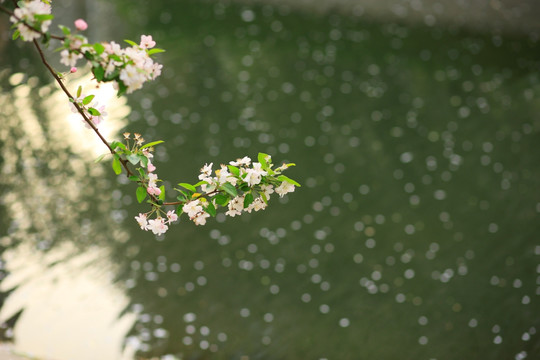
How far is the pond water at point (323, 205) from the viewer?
5.96m

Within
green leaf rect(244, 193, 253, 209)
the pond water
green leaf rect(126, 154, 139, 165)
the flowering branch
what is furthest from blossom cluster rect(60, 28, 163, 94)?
the pond water

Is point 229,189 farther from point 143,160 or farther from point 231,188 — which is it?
point 143,160

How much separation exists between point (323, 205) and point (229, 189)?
5.13 meters

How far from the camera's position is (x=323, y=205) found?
7816 millimetres

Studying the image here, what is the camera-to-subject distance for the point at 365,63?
11891 millimetres

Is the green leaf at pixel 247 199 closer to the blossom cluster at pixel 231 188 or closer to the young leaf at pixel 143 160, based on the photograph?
the blossom cluster at pixel 231 188

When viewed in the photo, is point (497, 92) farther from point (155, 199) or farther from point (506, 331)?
point (155, 199)

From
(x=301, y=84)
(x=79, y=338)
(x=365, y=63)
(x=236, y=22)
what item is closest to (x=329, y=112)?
(x=301, y=84)

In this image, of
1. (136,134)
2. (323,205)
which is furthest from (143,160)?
(323,205)

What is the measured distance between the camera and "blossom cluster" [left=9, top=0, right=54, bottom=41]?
2441mm

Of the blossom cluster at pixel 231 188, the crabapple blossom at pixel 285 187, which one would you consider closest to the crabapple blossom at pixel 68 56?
the blossom cluster at pixel 231 188

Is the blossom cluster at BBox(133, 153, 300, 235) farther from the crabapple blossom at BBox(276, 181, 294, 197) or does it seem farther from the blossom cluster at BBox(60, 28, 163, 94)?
the blossom cluster at BBox(60, 28, 163, 94)

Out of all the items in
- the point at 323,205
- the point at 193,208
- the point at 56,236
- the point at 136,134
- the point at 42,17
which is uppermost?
the point at 323,205

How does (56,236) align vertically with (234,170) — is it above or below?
above
